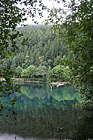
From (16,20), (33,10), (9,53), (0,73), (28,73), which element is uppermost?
(33,10)

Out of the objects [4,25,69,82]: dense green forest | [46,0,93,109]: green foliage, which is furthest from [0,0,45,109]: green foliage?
[4,25,69,82]: dense green forest

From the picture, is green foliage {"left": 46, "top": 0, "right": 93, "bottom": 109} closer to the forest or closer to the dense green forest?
the forest

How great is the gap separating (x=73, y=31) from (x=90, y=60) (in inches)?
59.0

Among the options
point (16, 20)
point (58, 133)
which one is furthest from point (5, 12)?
point (58, 133)

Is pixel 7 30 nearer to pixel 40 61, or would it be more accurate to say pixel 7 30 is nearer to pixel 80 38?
pixel 80 38

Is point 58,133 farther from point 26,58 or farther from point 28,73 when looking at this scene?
point 26,58

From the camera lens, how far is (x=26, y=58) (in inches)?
4173

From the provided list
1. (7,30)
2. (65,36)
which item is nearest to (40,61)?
(65,36)

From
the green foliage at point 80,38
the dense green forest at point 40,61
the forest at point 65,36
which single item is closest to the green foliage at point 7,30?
the forest at point 65,36

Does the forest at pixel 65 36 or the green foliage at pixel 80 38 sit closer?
the forest at pixel 65 36

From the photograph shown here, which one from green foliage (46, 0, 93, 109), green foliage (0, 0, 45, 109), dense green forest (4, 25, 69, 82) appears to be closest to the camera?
green foliage (0, 0, 45, 109)

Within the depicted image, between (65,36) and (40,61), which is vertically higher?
(65,36)

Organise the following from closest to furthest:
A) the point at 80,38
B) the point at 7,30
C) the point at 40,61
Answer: the point at 7,30 < the point at 80,38 < the point at 40,61

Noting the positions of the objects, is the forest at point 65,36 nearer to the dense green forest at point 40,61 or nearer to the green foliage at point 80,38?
the green foliage at point 80,38
